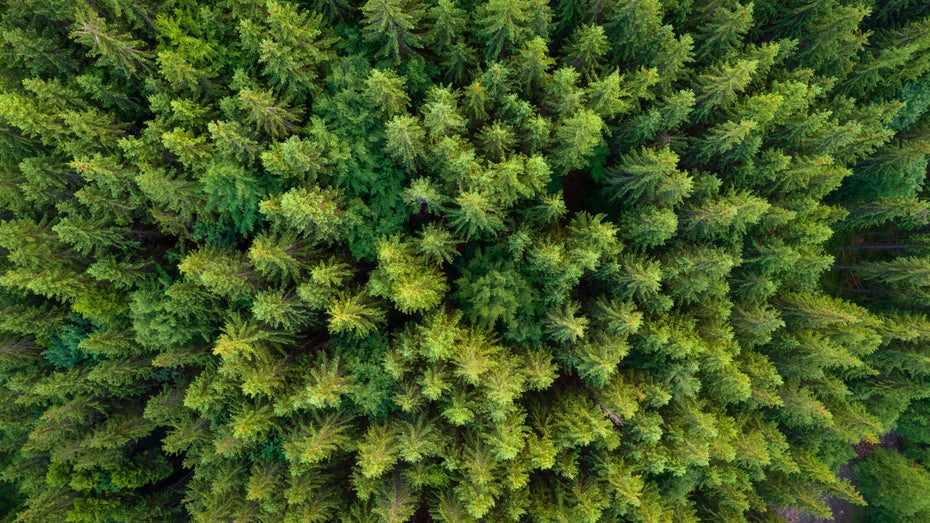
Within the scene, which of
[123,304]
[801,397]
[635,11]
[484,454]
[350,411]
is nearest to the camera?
[635,11]

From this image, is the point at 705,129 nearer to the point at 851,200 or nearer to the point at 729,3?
the point at 729,3

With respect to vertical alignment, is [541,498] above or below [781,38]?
below

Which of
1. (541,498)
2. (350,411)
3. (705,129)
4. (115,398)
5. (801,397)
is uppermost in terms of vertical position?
(705,129)

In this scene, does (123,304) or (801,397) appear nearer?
(123,304)

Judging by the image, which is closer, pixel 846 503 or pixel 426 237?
pixel 426 237

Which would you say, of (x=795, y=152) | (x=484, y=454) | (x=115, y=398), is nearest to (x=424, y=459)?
(x=484, y=454)

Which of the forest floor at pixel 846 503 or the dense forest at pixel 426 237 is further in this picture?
the forest floor at pixel 846 503

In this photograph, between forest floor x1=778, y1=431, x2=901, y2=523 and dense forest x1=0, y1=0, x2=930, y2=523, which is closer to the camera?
dense forest x1=0, y1=0, x2=930, y2=523

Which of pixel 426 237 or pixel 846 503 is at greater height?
pixel 426 237
